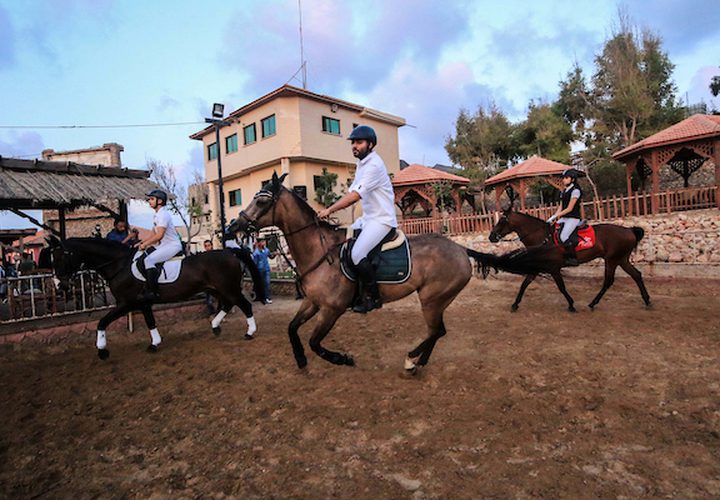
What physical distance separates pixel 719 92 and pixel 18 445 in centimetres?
3441

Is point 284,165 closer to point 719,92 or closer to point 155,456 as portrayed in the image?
point 155,456

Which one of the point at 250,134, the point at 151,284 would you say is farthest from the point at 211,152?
the point at 151,284

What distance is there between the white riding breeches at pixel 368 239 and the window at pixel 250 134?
72.5 feet

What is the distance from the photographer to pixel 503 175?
Answer: 63.5 ft

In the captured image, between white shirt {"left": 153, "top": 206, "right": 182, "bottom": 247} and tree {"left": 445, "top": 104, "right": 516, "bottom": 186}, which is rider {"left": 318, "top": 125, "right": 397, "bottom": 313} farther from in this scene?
tree {"left": 445, "top": 104, "right": 516, "bottom": 186}

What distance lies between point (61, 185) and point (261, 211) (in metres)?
6.28

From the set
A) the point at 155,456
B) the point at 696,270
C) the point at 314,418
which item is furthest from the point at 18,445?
the point at 696,270

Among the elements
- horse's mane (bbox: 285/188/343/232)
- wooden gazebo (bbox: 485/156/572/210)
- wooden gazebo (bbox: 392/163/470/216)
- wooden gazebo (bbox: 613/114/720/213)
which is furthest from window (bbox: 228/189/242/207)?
horse's mane (bbox: 285/188/343/232)

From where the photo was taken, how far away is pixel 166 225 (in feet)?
20.4

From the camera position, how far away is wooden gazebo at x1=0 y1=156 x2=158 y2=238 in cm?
736

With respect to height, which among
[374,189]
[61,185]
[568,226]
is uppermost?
[61,185]

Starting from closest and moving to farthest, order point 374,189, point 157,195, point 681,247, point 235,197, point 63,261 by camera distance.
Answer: point 374,189
point 63,261
point 157,195
point 681,247
point 235,197

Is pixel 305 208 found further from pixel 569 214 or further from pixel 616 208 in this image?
pixel 616 208

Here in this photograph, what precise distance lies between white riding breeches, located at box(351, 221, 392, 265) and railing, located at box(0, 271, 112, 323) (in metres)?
5.45
